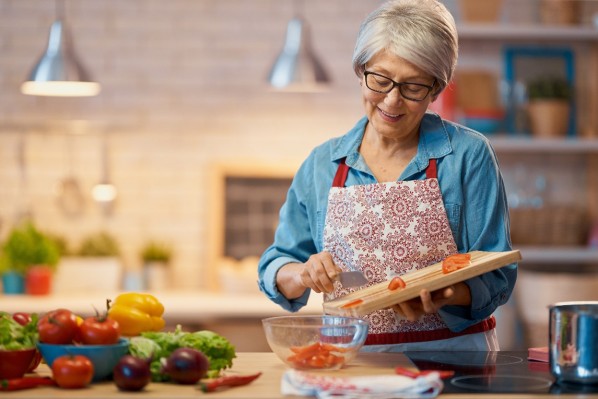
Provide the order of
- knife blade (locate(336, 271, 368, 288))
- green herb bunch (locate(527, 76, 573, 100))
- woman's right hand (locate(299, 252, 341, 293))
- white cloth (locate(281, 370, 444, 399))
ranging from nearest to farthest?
white cloth (locate(281, 370, 444, 399)) < woman's right hand (locate(299, 252, 341, 293)) < knife blade (locate(336, 271, 368, 288)) < green herb bunch (locate(527, 76, 573, 100))

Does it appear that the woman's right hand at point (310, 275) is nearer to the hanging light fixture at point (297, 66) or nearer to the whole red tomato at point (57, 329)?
the whole red tomato at point (57, 329)

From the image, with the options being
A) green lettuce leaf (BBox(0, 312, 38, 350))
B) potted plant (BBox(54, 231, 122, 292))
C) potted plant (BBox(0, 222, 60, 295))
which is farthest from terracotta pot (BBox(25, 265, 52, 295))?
green lettuce leaf (BBox(0, 312, 38, 350))

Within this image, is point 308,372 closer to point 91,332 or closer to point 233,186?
point 91,332

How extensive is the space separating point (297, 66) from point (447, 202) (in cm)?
223

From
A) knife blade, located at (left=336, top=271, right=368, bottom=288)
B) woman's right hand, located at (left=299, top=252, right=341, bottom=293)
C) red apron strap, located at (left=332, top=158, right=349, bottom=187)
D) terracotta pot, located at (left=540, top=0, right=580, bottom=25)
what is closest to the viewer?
woman's right hand, located at (left=299, top=252, right=341, bottom=293)

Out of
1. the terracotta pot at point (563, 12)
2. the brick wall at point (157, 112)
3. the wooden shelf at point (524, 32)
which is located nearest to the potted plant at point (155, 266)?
the brick wall at point (157, 112)

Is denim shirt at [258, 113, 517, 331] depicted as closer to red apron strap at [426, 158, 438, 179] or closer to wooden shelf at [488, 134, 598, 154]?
red apron strap at [426, 158, 438, 179]

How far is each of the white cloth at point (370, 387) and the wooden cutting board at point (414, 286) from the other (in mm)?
257

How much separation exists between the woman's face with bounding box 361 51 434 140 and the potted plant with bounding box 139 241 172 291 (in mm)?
2857

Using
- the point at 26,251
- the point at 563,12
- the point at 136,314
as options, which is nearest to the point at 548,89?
the point at 563,12

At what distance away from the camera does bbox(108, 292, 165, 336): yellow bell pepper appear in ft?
7.54

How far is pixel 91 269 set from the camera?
524cm

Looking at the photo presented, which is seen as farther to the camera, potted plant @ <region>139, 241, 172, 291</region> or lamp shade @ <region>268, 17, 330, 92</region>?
potted plant @ <region>139, 241, 172, 291</region>

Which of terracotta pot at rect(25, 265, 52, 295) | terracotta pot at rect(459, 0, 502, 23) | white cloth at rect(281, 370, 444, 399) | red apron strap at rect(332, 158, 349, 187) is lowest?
terracotta pot at rect(25, 265, 52, 295)
